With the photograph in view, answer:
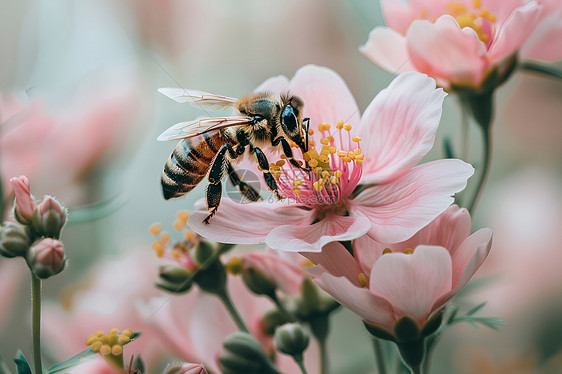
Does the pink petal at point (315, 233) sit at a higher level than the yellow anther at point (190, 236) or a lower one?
higher

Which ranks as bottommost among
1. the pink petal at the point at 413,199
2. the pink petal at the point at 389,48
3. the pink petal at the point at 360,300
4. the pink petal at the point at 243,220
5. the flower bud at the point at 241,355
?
the flower bud at the point at 241,355

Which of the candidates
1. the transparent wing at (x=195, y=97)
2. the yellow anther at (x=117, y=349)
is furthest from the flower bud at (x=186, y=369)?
the transparent wing at (x=195, y=97)

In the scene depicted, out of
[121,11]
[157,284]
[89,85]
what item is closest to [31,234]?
→ [157,284]

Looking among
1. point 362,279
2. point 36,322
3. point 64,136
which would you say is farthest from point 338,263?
point 64,136

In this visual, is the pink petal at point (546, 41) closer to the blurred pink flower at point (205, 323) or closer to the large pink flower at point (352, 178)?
the large pink flower at point (352, 178)

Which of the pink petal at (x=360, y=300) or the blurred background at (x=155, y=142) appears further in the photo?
the blurred background at (x=155, y=142)

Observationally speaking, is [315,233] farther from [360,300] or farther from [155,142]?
[155,142]

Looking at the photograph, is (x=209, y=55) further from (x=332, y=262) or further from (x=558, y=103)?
(x=332, y=262)
